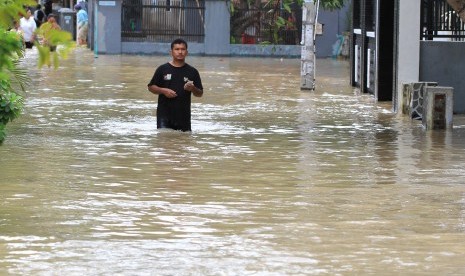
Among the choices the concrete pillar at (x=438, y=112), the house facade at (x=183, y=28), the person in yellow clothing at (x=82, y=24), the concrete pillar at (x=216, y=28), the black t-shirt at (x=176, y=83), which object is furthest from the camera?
the person in yellow clothing at (x=82, y=24)

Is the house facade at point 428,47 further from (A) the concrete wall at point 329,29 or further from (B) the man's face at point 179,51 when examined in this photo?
(A) the concrete wall at point 329,29

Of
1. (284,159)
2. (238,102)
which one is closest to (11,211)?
(284,159)

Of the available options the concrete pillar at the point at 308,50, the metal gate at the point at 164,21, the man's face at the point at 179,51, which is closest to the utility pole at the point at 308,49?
the concrete pillar at the point at 308,50

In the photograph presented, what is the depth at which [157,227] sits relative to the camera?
969 cm

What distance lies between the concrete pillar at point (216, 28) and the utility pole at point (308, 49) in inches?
711

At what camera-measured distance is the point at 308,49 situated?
27359 mm

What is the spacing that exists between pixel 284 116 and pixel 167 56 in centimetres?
2368

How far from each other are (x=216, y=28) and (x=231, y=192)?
111ft

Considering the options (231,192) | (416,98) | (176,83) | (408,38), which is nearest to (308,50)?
(408,38)

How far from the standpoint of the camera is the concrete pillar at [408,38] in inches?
843

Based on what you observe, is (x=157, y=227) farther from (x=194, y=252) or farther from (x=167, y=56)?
(x=167, y=56)

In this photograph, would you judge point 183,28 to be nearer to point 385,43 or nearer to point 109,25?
point 109,25

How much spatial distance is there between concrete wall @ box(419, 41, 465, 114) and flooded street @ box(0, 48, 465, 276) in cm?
104

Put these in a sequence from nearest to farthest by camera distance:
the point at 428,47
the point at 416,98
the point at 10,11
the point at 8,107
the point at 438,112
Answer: the point at 10,11 < the point at 8,107 < the point at 438,112 < the point at 416,98 < the point at 428,47
